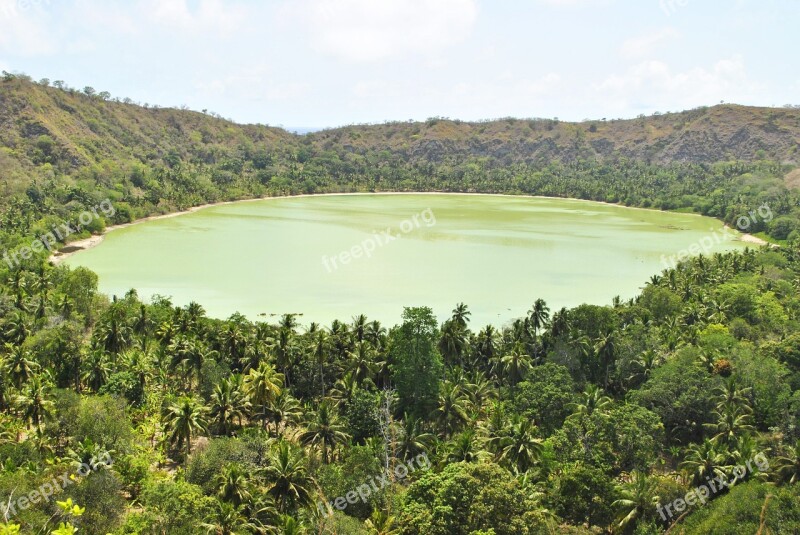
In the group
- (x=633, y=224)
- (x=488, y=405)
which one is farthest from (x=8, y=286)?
(x=633, y=224)

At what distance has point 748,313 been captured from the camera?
170 ft

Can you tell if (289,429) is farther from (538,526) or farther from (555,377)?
(538,526)

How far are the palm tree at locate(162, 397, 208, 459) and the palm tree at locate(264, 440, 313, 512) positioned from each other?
6.19 meters

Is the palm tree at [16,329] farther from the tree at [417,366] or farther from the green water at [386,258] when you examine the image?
the tree at [417,366]

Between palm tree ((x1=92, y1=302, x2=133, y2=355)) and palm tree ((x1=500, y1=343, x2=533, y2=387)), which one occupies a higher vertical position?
palm tree ((x1=92, y1=302, x2=133, y2=355))

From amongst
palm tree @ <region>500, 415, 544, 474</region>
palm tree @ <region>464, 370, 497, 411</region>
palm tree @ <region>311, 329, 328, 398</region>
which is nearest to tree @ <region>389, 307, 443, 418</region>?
palm tree @ <region>464, 370, 497, 411</region>

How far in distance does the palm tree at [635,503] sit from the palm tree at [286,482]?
11610 millimetres

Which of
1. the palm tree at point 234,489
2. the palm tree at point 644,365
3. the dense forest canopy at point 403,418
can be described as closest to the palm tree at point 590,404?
the dense forest canopy at point 403,418

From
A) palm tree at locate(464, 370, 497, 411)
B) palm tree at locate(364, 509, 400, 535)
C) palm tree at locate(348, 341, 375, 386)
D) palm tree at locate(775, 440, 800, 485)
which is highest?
palm tree at locate(348, 341, 375, 386)

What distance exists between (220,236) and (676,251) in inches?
2598

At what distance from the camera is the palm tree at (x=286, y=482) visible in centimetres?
2431

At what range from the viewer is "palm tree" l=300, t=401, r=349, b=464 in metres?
29.3

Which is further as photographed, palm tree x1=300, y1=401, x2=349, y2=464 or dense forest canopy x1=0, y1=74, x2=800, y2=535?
palm tree x1=300, y1=401, x2=349, y2=464

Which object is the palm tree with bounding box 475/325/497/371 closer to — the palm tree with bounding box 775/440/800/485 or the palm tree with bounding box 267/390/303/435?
the palm tree with bounding box 267/390/303/435
